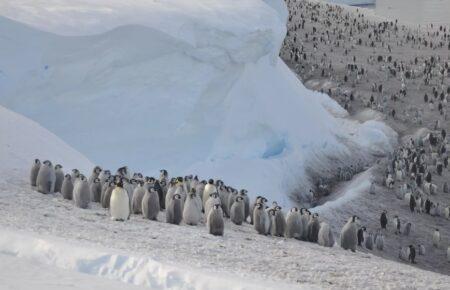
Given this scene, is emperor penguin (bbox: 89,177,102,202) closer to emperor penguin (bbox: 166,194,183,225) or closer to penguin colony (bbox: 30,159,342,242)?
penguin colony (bbox: 30,159,342,242)

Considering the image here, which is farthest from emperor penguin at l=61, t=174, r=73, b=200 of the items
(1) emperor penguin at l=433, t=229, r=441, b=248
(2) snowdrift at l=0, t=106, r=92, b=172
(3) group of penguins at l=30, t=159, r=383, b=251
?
(1) emperor penguin at l=433, t=229, r=441, b=248

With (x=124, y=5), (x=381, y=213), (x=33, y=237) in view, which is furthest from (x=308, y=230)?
(x=124, y=5)

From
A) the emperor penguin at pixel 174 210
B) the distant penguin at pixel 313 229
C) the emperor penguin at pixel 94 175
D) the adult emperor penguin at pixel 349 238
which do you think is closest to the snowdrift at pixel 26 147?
the emperor penguin at pixel 94 175

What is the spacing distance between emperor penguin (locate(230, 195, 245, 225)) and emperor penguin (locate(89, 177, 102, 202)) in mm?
2550

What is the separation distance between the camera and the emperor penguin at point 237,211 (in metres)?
13.0

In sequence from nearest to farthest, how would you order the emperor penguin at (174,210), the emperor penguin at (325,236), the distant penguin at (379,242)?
the emperor penguin at (174,210) < the emperor penguin at (325,236) < the distant penguin at (379,242)

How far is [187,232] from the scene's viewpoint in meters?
10.9

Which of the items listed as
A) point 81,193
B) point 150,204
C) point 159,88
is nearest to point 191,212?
point 150,204

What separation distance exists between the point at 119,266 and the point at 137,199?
4.50m

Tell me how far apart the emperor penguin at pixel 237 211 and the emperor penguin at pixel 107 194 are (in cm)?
238

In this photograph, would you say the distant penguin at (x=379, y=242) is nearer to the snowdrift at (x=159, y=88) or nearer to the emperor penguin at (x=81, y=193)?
the snowdrift at (x=159, y=88)

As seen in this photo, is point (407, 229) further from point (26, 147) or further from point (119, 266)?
point (119, 266)

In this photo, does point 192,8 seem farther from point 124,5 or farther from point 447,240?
point 447,240

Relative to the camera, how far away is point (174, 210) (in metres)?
11.9
